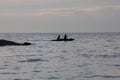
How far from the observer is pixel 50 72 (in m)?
26.9

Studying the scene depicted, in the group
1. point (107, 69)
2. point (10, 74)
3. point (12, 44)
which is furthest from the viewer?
point (12, 44)

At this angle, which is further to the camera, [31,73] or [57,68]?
[57,68]

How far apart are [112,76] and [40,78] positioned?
5069mm

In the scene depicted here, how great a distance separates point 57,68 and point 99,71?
150 inches

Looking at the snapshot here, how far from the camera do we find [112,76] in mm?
24688

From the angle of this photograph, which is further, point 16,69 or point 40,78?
point 16,69

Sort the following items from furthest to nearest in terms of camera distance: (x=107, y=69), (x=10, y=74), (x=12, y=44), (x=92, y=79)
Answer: (x=12, y=44)
(x=107, y=69)
(x=10, y=74)
(x=92, y=79)

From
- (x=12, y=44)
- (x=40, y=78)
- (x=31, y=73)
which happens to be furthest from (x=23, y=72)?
(x=12, y=44)

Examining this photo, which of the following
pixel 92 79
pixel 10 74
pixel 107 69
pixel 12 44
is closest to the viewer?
pixel 92 79

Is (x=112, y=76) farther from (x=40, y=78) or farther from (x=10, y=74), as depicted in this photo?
(x=10, y=74)

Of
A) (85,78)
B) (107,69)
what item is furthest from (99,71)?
(85,78)

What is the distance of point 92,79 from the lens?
927 inches

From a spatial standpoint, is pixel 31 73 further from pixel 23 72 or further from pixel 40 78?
pixel 40 78

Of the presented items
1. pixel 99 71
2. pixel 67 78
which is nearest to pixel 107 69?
pixel 99 71
